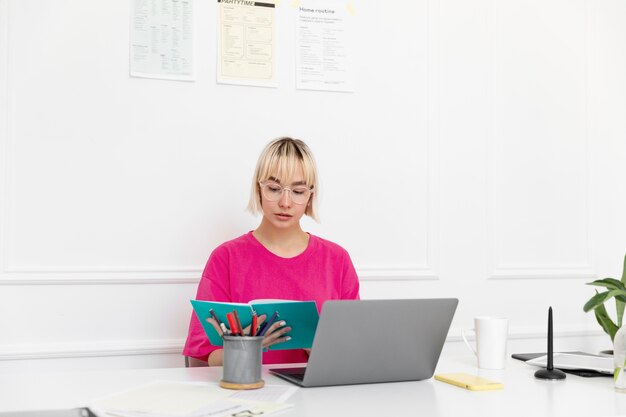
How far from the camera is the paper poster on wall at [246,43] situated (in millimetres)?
2742

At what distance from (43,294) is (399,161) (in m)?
1.44

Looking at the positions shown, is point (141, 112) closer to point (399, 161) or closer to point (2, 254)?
point (2, 254)

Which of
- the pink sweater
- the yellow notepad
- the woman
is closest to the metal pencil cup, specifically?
the yellow notepad

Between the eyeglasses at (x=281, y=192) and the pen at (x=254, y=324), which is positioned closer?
the pen at (x=254, y=324)

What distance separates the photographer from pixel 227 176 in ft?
8.99

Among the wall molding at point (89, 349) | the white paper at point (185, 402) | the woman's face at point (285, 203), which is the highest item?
the woman's face at point (285, 203)

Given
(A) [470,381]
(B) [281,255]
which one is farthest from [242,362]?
(B) [281,255]

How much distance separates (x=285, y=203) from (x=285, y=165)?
12 centimetres

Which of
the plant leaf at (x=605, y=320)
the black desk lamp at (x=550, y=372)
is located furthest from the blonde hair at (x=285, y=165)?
the plant leaf at (x=605, y=320)

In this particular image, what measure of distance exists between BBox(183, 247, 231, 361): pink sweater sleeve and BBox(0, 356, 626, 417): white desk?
291mm

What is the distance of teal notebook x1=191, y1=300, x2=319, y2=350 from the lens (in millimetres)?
1604

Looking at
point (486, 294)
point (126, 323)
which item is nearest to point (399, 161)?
point (486, 294)

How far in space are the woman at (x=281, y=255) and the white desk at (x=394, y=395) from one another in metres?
0.52

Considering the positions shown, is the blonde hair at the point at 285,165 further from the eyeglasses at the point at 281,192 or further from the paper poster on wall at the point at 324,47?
the paper poster on wall at the point at 324,47
